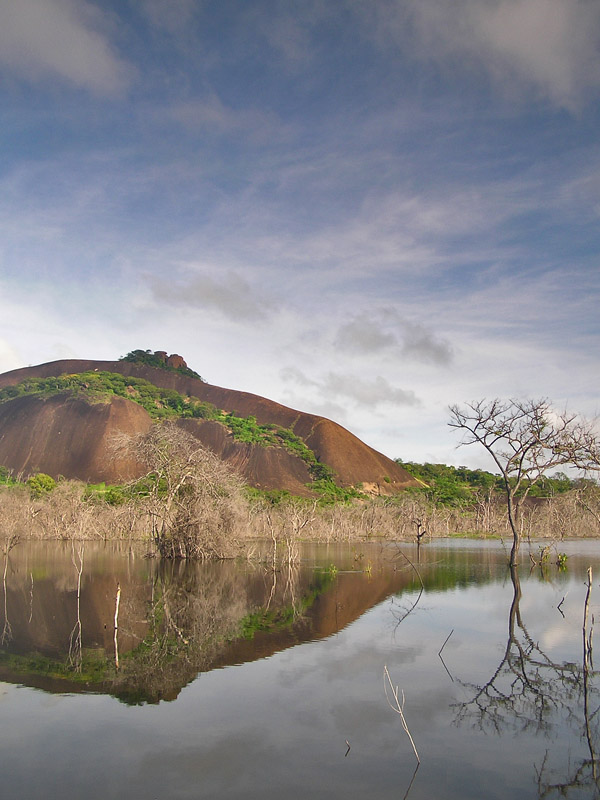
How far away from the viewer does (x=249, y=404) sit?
14912cm

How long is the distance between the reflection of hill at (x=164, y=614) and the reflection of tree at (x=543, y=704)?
409 centimetres

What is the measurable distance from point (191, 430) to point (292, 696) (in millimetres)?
109797

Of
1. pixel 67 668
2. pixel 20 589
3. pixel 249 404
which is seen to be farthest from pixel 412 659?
pixel 249 404

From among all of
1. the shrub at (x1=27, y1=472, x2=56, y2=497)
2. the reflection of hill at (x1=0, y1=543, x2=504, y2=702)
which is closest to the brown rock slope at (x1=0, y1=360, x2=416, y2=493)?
the shrub at (x1=27, y1=472, x2=56, y2=497)

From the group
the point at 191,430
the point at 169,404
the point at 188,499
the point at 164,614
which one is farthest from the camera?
the point at 169,404

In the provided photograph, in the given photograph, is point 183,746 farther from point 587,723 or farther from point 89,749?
point 587,723

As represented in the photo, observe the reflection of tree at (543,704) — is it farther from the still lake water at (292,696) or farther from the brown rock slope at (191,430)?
the brown rock slope at (191,430)

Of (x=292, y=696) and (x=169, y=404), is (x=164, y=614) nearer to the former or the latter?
(x=292, y=696)

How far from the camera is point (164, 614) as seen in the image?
15578 mm

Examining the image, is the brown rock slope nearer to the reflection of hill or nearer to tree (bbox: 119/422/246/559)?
tree (bbox: 119/422/246/559)

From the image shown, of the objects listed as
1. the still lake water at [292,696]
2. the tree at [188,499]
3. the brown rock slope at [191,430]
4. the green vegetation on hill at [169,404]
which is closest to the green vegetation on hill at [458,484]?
the brown rock slope at [191,430]

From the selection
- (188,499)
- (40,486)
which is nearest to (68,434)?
(40,486)

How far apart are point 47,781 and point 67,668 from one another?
4.38m

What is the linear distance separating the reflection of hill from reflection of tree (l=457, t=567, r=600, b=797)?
13.4 ft
